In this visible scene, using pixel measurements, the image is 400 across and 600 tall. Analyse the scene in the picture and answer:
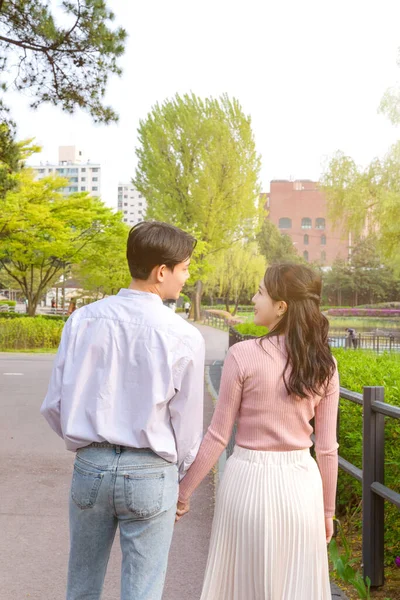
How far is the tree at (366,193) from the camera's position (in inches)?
1433

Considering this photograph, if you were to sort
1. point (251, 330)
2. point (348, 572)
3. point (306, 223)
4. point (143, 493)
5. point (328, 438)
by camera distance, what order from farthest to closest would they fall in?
point (306, 223)
point (251, 330)
point (348, 572)
point (328, 438)
point (143, 493)

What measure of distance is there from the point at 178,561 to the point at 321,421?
2238 mm

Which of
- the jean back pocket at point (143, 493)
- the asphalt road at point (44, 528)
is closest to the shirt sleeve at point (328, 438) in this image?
the jean back pocket at point (143, 493)

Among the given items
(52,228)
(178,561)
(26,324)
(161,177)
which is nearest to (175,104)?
(161,177)

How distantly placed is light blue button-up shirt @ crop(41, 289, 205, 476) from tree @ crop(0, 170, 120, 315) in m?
22.7

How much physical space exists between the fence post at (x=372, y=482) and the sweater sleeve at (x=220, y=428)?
1.49m

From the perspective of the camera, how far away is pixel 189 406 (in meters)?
2.40

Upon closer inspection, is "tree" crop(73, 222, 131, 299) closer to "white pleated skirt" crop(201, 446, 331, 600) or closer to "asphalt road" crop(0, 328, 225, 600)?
"asphalt road" crop(0, 328, 225, 600)

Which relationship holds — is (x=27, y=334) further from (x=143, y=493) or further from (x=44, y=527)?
(x=143, y=493)

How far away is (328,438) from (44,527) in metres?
3.09

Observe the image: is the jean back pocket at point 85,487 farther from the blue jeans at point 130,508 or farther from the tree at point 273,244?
the tree at point 273,244

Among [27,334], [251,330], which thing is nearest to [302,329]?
[251,330]

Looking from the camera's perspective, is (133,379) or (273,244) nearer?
(133,379)

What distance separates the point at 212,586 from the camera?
2656mm
